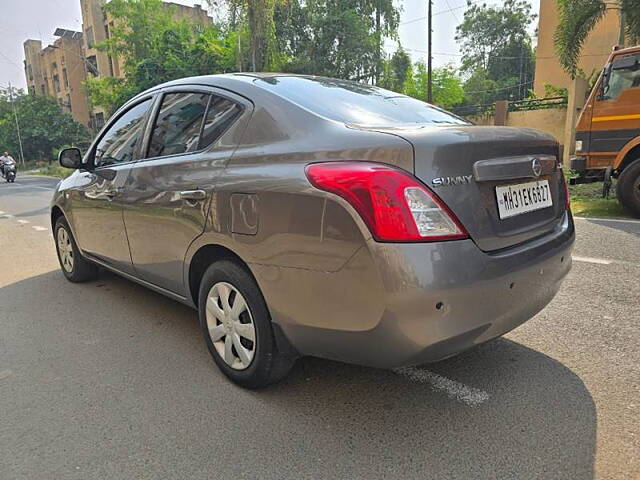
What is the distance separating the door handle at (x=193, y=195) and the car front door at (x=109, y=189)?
81 centimetres

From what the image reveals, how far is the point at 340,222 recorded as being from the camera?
6.23 feet

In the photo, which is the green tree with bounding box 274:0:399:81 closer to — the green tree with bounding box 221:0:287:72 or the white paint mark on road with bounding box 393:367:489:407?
the green tree with bounding box 221:0:287:72

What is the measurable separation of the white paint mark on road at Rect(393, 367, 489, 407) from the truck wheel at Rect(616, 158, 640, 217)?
5857mm

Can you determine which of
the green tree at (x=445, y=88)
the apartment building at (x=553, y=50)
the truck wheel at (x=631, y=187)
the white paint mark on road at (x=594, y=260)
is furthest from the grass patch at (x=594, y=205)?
the green tree at (x=445, y=88)

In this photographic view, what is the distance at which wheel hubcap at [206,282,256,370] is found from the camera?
95.9 inches

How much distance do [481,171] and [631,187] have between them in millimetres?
6131

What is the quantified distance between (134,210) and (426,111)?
6.44 feet

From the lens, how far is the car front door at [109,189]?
11.1 feet

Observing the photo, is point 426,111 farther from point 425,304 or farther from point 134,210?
point 134,210

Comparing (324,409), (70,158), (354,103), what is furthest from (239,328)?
(70,158)

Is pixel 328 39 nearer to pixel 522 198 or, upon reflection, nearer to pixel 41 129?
pixel 522 198

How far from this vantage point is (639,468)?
1867 mm

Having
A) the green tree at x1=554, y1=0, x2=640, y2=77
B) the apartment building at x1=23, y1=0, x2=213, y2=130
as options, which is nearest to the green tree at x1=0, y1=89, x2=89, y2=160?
the apartment building at x1=23, y1=0, x2=213, y2=130

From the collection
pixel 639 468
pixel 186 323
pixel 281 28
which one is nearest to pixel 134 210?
pixel 186 323
